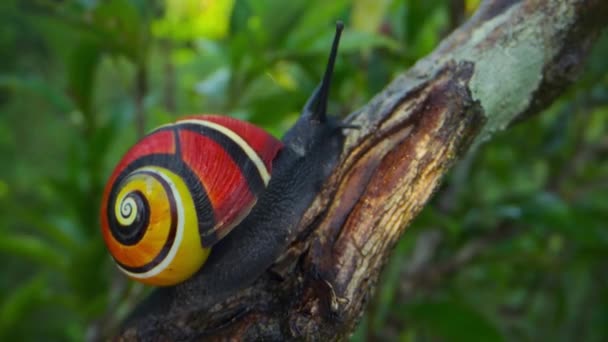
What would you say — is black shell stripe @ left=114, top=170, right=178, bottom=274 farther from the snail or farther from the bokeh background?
the bokeh background

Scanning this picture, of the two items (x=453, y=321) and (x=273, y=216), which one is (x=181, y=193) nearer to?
(x=273, y=216)

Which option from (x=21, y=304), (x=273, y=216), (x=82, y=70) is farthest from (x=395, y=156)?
(x=21, y=304)

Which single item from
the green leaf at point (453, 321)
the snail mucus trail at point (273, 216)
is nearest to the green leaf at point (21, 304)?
the snail mucus trail at point (273, 216)

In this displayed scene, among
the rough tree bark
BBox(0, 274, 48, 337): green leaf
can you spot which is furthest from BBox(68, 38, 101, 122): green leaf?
the rough tree bark

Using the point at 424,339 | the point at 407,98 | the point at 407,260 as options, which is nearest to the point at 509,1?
the point at 407,98

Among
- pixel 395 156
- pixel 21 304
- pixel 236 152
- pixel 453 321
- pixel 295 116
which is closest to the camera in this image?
pixel 395 156

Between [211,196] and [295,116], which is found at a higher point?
[211,196]

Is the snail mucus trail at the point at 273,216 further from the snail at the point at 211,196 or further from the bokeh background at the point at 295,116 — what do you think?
the bokeh background at the point at 295,116

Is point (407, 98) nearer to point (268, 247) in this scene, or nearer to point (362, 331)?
point (268, 247)
